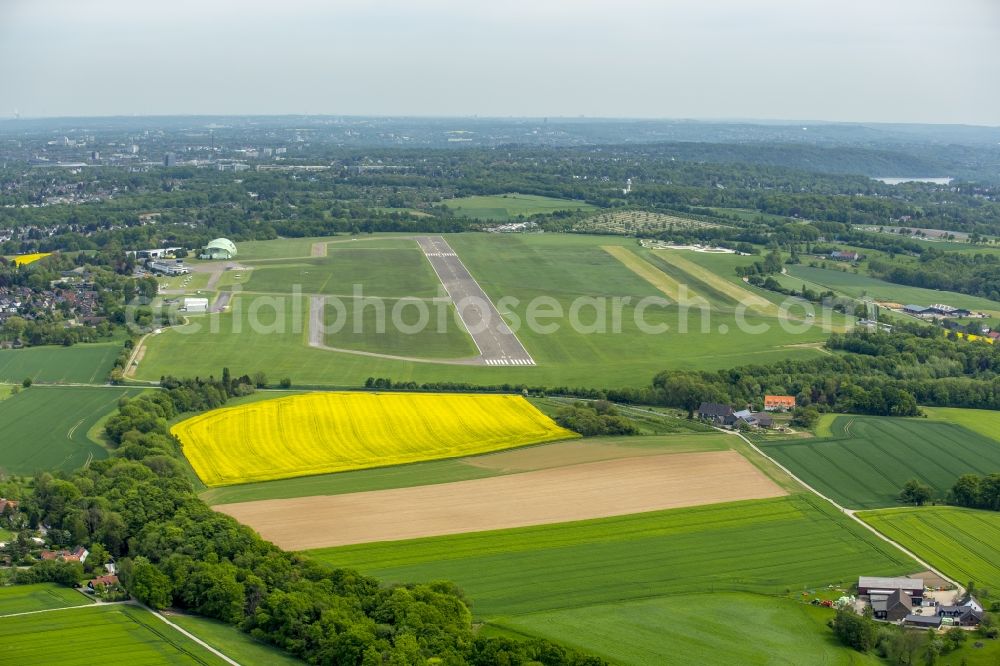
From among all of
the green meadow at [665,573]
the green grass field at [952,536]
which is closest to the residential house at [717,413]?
the green meadow at [665,573]

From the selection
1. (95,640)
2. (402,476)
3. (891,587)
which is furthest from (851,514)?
(95,640)

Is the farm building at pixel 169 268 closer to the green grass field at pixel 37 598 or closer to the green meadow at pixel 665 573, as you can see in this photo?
the green meadow at pixel 665 573

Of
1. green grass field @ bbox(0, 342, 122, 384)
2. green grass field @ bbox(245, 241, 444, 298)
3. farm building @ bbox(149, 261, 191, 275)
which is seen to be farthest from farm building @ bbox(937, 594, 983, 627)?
farm building @ bbox(149, 261, 191, 275)

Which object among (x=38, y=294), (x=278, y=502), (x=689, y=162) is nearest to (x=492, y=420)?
(x=278, y=502)

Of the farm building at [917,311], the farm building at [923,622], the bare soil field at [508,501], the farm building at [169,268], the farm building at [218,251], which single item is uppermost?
the farm building at [218,251]

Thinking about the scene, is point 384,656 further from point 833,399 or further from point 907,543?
point 833,399

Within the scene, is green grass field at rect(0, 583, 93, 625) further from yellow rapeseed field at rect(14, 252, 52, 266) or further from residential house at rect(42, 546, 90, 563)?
yellow rapeseed field at rect(14, 252, 52, 266)
